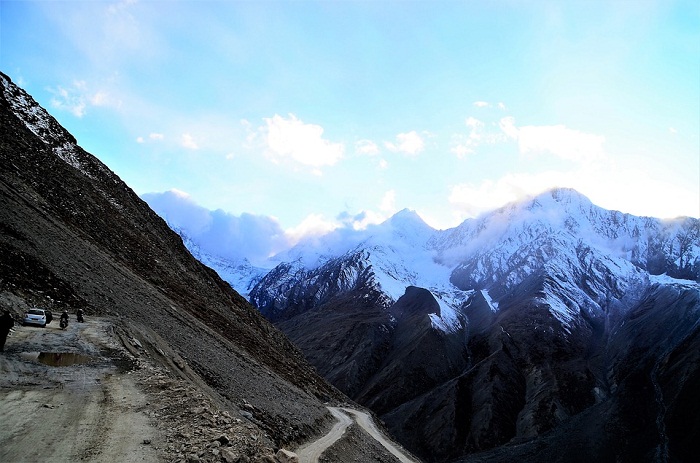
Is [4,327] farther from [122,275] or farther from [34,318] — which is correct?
[122,275]

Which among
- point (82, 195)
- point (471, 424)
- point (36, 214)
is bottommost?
point (471, 424)

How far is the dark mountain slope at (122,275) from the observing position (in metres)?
32.8

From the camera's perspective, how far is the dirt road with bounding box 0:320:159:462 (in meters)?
12.5

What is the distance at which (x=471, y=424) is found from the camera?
122 metres

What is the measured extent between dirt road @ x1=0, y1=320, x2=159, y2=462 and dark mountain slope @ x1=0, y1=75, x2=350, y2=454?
6.80 metres

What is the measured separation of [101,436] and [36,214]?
39625 millimetres

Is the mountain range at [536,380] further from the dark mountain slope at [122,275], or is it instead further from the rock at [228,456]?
the rock at [228,456]

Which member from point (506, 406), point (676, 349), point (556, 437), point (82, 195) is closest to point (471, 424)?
point (506, 406)

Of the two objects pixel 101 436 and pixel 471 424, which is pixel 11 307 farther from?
pixel 471 424

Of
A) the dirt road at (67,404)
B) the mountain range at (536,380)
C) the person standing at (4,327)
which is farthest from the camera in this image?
the mountain range at (536,380)

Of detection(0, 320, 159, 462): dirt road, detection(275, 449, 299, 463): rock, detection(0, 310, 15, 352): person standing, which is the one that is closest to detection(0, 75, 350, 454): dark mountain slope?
detection(0, 320, 159, 462): dirt road

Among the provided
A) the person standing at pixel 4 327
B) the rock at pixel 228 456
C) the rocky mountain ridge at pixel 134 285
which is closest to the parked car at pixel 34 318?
the rocky mountain ridge at pixel 134 285

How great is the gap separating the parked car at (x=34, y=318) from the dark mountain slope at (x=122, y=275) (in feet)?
5.08

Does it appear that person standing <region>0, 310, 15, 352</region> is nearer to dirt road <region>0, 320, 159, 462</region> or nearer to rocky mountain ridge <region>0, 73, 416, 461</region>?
dirt road <region>0, 320, 159, 462</region>
